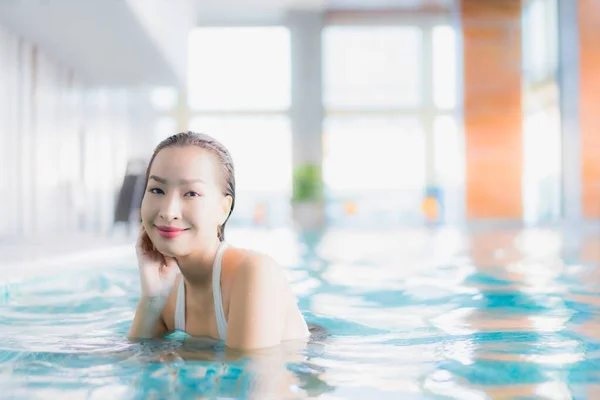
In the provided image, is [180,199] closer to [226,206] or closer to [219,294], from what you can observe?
[226,206]

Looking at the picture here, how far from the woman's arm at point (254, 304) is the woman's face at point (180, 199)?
15 cm

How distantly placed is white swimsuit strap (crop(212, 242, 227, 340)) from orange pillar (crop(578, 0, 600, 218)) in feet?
37.9

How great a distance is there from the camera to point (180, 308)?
79.1 inches

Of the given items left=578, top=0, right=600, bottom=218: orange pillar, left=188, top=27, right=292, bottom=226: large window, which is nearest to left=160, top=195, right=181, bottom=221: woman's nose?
left=578, top=0, right=600, bottom=218: orange pillar

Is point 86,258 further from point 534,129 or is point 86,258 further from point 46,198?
point 534,129

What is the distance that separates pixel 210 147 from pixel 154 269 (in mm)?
411

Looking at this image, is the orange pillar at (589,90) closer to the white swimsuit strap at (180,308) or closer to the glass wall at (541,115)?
the glass wall at (541,115)

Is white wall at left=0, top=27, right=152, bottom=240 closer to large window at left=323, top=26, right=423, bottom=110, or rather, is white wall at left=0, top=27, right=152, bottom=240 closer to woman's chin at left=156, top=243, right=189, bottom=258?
large window at left=323, top=26, right=423, bottom=110

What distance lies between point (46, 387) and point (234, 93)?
15.5 m

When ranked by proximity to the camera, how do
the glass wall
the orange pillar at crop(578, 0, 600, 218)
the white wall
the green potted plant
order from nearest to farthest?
the white wall, the orange pillar at crop(578, 0, 600, 218), the glass wall, the green potted plant

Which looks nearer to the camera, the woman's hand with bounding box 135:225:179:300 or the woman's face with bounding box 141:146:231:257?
the woman's face with bounding box 141:146:231:257

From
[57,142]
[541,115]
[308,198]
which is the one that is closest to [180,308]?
[57,142]

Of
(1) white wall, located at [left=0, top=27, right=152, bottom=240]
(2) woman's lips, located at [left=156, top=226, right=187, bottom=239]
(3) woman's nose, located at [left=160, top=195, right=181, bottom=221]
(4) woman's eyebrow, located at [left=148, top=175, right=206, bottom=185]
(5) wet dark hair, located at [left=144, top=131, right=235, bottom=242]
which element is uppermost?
(1) white wall, located at [left=0, top=27, right=152, bottom=240]

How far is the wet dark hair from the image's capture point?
1715 millimetres
